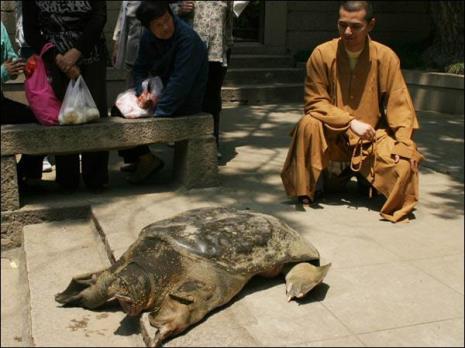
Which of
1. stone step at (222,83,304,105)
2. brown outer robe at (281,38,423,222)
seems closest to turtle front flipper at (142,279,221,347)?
brown outer robe at (281,38,423,222)

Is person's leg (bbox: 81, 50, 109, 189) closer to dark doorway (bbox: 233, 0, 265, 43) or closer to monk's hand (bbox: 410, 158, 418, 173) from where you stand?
monk's hand (bbox: 410, 158, 418, 173)

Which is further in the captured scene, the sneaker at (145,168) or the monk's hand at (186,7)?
the monk's hand at (186,7)

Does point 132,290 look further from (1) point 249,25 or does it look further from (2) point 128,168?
(1) point 249,25

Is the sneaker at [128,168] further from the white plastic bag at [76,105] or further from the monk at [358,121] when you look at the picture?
the monk at [358,121]

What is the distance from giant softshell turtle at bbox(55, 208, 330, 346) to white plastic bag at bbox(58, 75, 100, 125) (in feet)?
4.16

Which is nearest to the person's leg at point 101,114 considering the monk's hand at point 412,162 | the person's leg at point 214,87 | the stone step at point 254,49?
the person's leg at point 214,87

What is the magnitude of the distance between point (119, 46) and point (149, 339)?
3.14m

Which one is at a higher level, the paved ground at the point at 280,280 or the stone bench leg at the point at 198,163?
the stone bench leg at the point at 198,163

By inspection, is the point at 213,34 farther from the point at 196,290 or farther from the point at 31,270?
the point at 196,290

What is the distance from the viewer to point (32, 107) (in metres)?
4.21

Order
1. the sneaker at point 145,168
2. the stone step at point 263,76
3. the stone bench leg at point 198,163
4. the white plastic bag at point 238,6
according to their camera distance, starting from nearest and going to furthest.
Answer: the stone bench leg at point 198,163
the sneaker at point 145,168
the white plastic bag at point 238,6
the stone step at point 263,76

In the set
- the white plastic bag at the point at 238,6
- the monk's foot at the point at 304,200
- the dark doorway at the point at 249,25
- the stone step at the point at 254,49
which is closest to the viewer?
the monk's foot at the point at 304,200

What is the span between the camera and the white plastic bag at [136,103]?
175 inches

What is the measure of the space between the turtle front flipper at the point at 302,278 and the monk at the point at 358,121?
111cm
